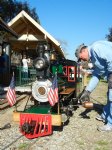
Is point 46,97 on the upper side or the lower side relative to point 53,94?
lower

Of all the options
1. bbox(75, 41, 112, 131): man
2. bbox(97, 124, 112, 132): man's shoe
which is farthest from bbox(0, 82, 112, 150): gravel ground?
bbox(75, 41, 112, 131): man

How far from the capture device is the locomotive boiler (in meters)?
7.85

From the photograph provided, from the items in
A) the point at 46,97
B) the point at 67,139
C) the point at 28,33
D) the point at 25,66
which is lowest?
the point at 67,139

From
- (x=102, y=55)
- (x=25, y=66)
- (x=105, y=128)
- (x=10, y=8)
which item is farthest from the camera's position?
(x=10, y=8)

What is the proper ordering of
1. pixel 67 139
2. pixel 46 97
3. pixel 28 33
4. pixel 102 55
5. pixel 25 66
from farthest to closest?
pixel 28 33 → pixel 25 66 → pixel 46 97 → pixel 102 55 → pixel 67 139

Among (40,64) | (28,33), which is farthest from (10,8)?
(40,64)

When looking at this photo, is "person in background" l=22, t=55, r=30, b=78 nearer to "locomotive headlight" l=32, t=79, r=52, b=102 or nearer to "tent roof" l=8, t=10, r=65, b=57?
"tent roof" l=8, t=10, r=65, b=57

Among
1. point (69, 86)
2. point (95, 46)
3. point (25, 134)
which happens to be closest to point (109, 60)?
point (95, 46)

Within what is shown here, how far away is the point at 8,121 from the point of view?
9508mm

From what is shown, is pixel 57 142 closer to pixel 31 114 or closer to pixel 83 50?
pixel 31 114

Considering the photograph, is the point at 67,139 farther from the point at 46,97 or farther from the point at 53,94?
the point at 46,97

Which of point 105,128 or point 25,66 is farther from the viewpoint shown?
point 25,66

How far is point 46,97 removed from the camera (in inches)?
344

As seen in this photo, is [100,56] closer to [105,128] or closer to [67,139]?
[105,128]
